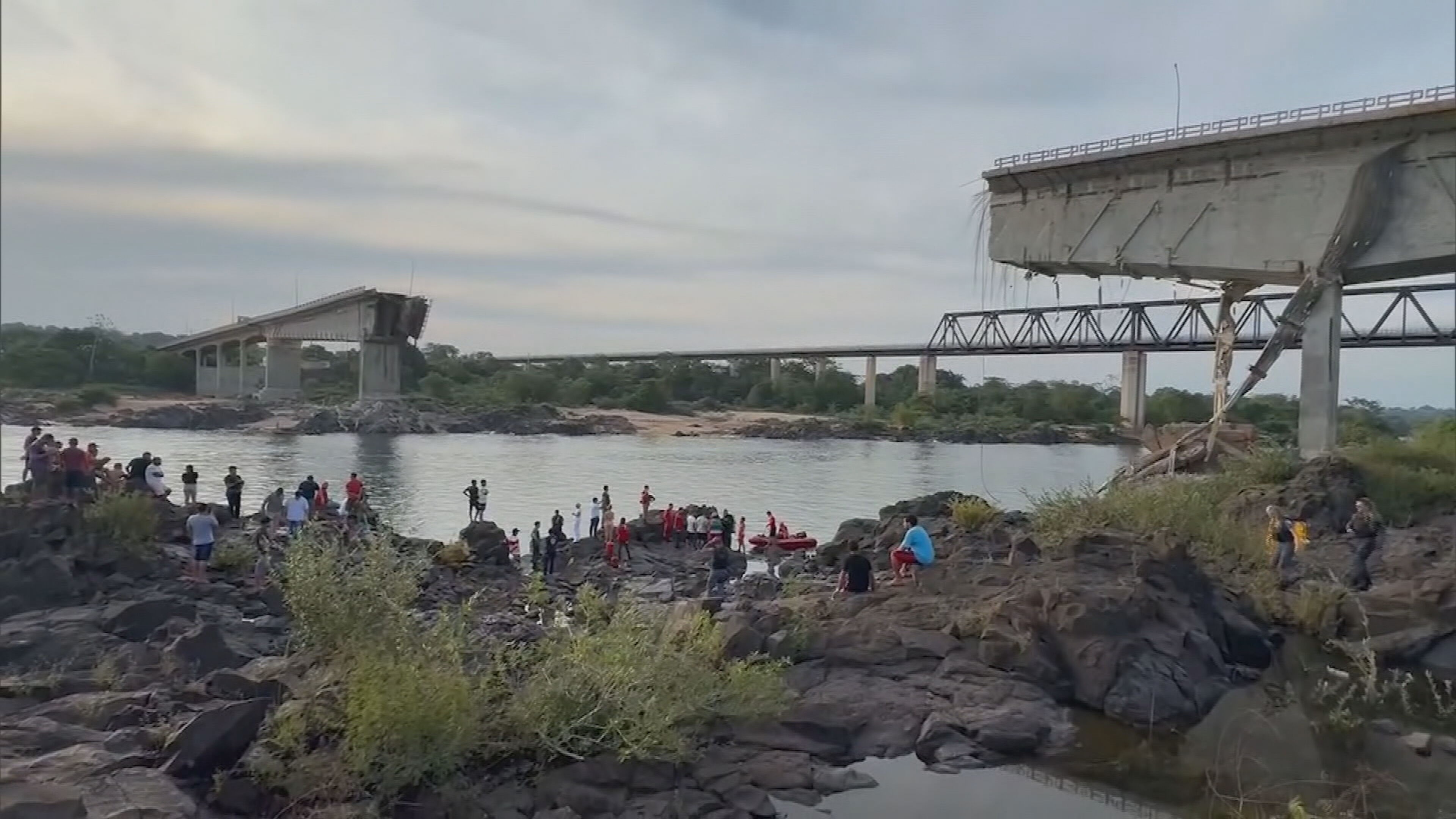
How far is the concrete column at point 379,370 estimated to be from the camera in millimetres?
81938

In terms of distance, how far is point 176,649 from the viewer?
1094cm

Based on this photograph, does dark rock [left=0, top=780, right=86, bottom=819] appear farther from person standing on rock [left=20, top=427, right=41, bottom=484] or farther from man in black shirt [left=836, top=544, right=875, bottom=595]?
person standing on rock [left=20, top=427, right=41, bottom=484]

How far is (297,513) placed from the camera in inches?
800

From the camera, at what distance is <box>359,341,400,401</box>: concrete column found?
269 feet

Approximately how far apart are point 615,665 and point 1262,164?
22.8 m

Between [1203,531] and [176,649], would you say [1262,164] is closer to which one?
[1203,531]

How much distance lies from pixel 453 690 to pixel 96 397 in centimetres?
6907

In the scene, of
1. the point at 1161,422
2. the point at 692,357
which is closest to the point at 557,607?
the point at 1161,422

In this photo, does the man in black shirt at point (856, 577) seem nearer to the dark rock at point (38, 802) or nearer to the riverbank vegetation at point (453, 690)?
the riverbank vegetation at point (453, 690)

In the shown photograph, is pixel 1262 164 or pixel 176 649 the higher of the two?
pixel 1262 164

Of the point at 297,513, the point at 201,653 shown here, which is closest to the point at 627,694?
the point at 201,653

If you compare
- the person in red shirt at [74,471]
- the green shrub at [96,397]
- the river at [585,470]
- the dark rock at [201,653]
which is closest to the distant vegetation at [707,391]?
the green shrub at [96,397]

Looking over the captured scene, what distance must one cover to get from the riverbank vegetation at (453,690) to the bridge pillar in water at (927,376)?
3640 inches

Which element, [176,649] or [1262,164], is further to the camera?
[1262,164]
